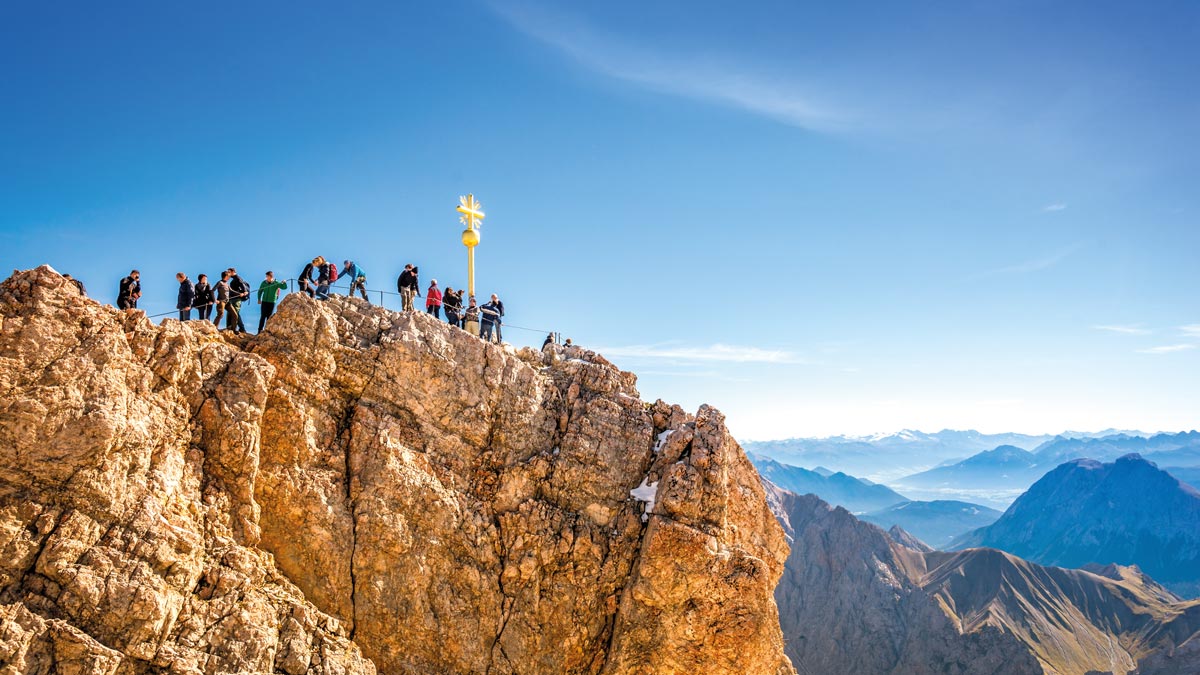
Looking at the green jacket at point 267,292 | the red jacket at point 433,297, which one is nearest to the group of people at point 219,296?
the green jacket at point 267,292

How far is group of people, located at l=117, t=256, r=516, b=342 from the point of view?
2230 cm

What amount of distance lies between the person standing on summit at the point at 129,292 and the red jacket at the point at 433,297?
10.4 m

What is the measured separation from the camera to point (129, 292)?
21.1 meters

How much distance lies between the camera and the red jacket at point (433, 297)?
28906 mm

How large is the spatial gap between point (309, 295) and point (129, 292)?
5.46 m

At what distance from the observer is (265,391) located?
68.9 ft

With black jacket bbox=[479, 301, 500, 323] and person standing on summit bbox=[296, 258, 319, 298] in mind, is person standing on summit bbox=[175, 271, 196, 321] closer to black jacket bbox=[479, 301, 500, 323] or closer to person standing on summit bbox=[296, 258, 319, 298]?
person standing on summit bbox=[296, 258, 319, 298]

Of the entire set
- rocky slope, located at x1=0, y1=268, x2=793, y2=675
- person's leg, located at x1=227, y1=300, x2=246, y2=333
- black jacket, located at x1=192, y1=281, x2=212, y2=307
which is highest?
black jacket, located at x1=192, y1=281, x2=212, y2=307

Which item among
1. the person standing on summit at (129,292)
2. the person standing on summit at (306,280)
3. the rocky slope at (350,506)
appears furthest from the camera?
the person standing on summit at (306,280)

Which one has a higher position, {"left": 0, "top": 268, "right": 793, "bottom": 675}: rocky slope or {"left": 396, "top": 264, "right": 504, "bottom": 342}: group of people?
{"left": 396, "top": 264, "right": 504, "bottom": 342}: group of people

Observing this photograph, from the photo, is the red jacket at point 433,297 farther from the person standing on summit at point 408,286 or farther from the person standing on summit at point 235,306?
the person standing on summit at point 235,306

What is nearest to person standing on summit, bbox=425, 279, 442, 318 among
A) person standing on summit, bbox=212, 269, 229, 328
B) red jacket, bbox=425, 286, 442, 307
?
red jacket, bbox=425, 286, 442, 307

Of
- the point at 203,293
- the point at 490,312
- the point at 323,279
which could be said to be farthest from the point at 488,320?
the point at 203,293

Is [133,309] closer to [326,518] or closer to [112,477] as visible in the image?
[112,477]
